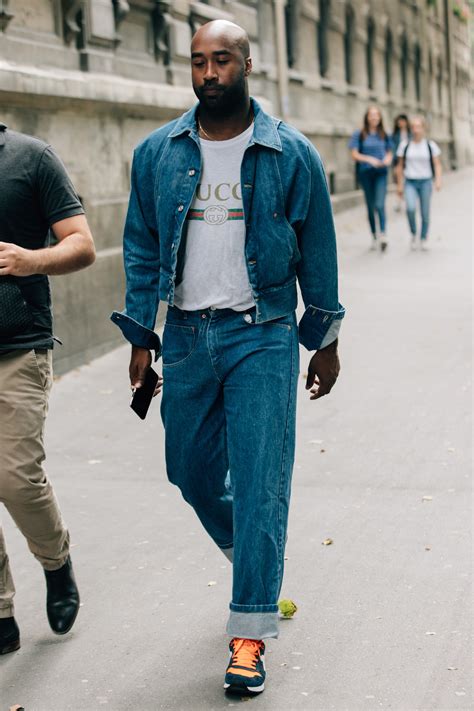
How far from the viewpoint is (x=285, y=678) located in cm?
417

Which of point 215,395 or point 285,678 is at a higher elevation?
point 215,395

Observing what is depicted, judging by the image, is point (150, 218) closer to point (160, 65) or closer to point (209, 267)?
point (209, 267)

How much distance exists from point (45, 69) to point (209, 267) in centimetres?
654

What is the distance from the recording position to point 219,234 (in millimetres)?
4055

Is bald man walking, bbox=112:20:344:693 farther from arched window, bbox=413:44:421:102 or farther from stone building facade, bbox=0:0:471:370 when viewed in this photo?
arched window, bbox=413:44:421:102

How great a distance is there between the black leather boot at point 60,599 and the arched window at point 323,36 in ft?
73.0

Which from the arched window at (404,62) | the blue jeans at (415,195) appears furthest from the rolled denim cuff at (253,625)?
the arched window at (404,62)

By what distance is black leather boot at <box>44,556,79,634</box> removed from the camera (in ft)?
15.0

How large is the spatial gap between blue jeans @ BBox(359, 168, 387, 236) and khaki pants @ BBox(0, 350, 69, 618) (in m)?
13.5

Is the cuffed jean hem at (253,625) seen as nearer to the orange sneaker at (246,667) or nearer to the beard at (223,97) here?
the orange sneaker at (246,667)

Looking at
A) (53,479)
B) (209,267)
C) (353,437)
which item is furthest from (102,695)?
(353,437)

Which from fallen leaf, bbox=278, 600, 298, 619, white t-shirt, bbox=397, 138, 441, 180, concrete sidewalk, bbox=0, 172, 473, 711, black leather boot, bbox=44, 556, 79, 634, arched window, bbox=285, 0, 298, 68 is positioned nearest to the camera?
concrete sidewalk, bbox=0, 172, 473, 711

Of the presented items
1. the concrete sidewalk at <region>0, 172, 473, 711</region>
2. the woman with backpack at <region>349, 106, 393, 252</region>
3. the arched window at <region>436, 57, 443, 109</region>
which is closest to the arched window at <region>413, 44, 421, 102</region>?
the arched window at <region>436, 57, 443, 109</region>

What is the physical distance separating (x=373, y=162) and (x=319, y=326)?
13369mm
